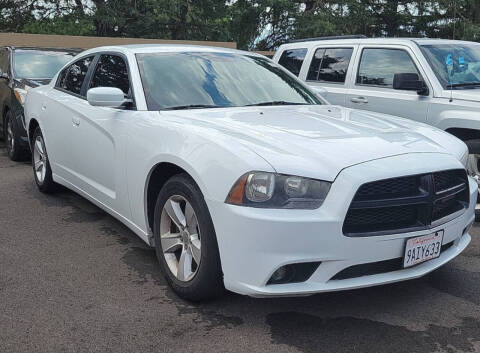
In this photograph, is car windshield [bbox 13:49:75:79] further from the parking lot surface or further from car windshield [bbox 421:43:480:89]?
car windshield [bbox 421:43:480:89]

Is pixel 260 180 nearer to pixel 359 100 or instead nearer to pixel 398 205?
pixel 398 205

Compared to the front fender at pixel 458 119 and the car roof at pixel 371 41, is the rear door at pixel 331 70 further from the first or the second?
the front fender at pixel 458 119

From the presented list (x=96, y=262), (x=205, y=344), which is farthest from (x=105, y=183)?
(x=205, y=344)

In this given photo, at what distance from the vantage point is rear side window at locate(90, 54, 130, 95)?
4.40m

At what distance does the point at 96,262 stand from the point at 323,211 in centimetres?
201

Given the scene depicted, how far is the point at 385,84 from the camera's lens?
6.40 m

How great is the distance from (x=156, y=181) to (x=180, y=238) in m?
0.48

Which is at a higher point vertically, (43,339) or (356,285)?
(356,285)

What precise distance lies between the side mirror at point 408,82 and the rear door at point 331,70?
38.9 inches

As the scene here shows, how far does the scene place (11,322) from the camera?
3191mm

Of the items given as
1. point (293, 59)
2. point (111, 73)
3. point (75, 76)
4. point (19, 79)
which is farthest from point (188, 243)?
point (19, 79)

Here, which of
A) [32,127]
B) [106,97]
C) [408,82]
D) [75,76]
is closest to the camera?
[106,97]

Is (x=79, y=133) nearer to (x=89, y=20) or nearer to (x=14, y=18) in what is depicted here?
(x=89, y=20)

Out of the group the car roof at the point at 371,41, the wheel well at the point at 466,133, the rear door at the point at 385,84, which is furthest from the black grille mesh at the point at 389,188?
the car roof at the point at 371,41
